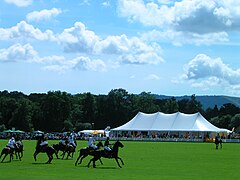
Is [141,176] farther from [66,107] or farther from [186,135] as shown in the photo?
[66,107]

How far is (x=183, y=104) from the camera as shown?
19612 centimetres

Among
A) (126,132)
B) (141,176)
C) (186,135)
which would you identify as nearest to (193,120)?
(186,135)

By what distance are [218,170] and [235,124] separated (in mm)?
130134

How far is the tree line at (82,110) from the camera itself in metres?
141

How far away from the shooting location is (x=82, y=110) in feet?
534

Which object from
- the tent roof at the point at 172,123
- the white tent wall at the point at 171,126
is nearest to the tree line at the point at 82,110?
the white tent wall at the point at 171,126

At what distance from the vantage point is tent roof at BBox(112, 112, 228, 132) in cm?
9644

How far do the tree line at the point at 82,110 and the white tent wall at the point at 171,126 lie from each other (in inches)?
1595

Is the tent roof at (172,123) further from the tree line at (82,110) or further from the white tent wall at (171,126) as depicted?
the tree line at (82,110)

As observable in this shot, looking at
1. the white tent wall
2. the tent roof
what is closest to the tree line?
the white tent wall

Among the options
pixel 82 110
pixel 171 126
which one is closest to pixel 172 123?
pixel 171 126

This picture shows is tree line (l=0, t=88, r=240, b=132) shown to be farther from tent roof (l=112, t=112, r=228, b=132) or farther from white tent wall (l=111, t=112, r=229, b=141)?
tent roof (l=112, t=112, r=228, b=132)

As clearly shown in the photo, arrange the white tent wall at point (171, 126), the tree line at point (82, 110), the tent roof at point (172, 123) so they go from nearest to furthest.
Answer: the white tent wall at point (171, 126)
the tent roof at point (172, 123)
the tree line at point (82, 110)

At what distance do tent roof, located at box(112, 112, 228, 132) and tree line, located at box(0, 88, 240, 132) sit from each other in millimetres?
41053
